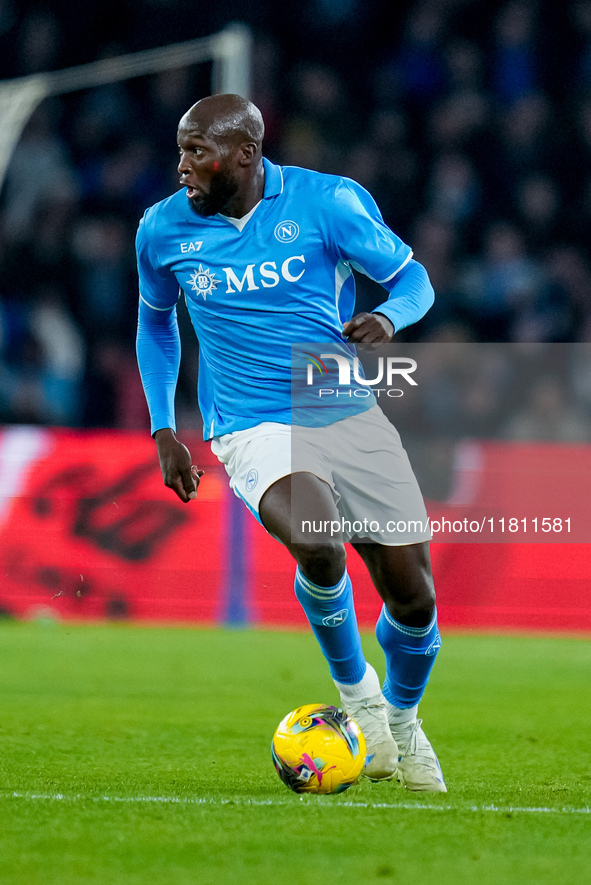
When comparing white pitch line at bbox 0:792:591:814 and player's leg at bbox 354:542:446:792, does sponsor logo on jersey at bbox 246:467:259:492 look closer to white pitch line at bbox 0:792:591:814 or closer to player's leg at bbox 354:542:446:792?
player's leg at bbox 354:542:446:792

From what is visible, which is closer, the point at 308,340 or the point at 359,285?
the point at 308,340

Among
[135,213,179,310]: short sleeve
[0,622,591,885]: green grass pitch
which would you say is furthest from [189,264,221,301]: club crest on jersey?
[0,622,591,885]: green grass pitch

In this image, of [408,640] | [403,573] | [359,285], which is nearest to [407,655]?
[408,640]

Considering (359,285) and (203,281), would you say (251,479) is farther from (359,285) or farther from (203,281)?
(359,285)

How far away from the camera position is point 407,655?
440 cm

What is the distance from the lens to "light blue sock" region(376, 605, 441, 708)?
4387mm

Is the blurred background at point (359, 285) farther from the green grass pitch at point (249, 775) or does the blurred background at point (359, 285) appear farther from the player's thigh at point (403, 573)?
the player's thigh at point (403, 573)

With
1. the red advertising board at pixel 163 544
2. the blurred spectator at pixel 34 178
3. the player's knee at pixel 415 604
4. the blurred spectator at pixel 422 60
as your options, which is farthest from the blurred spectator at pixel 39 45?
the player's knee at pixel 415 604

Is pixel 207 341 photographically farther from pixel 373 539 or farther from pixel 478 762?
pixel 478 762

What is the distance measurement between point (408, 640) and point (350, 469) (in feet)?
1.96

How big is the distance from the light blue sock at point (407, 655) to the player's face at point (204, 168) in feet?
4.91

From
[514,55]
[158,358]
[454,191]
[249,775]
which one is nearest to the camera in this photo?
[249,775]

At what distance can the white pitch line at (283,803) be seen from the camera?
12.6 ft

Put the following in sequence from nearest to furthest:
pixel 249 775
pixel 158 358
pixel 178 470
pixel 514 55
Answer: pixel 249 775 < pixel 178 470 < pixel 158 358 < pixel 514 55
